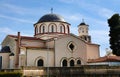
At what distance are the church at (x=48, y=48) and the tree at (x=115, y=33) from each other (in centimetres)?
503

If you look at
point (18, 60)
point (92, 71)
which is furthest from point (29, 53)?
point (92, 71)

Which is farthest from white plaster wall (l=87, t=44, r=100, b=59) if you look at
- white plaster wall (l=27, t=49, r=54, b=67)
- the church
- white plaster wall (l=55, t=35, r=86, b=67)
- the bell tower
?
the bell tower

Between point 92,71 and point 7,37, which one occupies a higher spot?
point 7,37

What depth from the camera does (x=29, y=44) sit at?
48875 mm

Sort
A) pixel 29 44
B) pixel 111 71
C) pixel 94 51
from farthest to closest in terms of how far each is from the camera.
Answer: pixel 94 51, pixel 29 44, pixel 111 71

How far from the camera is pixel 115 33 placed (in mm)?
49531

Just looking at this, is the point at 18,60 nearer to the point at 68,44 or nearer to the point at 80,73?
the point at 68,44

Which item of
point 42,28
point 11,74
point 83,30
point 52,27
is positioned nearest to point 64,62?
point 52,27

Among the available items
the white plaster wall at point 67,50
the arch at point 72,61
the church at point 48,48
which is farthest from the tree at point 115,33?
the arch at point 72,61

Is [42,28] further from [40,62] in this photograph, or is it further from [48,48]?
[40,62]

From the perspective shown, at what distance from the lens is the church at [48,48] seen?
45.3m

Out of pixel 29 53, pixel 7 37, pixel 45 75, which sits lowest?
pixel 45 75

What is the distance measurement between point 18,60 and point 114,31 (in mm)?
19139

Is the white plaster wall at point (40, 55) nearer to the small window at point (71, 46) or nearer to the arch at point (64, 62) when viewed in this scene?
the arch at point (64, 62)
